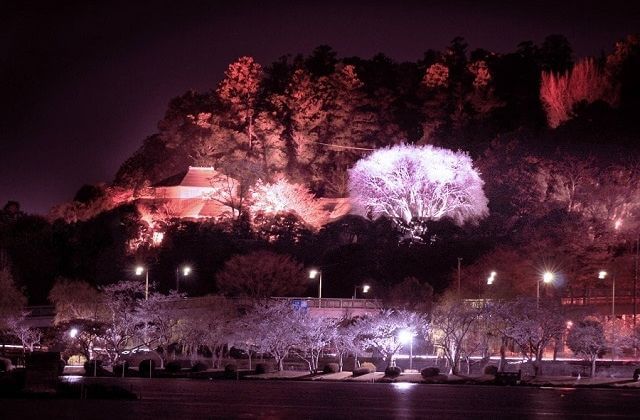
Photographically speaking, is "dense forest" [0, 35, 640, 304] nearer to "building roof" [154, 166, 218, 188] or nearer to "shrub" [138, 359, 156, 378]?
"building roof" [154, 166, 218, 188]

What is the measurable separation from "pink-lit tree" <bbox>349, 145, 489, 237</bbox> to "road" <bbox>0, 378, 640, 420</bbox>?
135 feet

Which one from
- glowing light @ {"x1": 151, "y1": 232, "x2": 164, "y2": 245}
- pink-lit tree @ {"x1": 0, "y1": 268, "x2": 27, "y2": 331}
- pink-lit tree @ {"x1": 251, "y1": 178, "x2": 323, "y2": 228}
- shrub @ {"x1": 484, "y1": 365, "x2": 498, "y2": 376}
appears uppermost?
pink-lit tree @ {"x1": 251, "y1": 178, "x2": 323, "y2": 228}

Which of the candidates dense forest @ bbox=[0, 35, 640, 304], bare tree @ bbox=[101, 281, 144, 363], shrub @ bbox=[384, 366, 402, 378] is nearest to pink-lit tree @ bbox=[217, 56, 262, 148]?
dense forest @ bbox=[0, 35, 640, 304]

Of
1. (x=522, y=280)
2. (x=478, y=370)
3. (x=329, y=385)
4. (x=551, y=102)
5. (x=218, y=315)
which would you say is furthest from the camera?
(x=551, y=102)

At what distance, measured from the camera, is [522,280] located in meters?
93.1

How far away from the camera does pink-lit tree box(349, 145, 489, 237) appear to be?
108 m

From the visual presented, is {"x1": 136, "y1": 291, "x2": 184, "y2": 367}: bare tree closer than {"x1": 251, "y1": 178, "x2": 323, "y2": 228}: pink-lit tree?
Yes

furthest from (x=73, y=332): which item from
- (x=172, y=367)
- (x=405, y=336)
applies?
(x=405, y=336)

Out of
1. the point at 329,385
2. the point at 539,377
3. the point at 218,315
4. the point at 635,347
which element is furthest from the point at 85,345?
the point at 635,347

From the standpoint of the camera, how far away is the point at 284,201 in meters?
116

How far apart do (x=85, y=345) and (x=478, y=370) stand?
23345 mm

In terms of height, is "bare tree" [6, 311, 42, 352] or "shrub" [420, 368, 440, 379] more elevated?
"bare tree" [6, 311, 42, 352]

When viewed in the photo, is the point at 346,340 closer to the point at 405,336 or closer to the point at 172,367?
the point at 405,336

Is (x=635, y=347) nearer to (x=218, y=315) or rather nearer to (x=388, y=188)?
(x=218, y=315)
